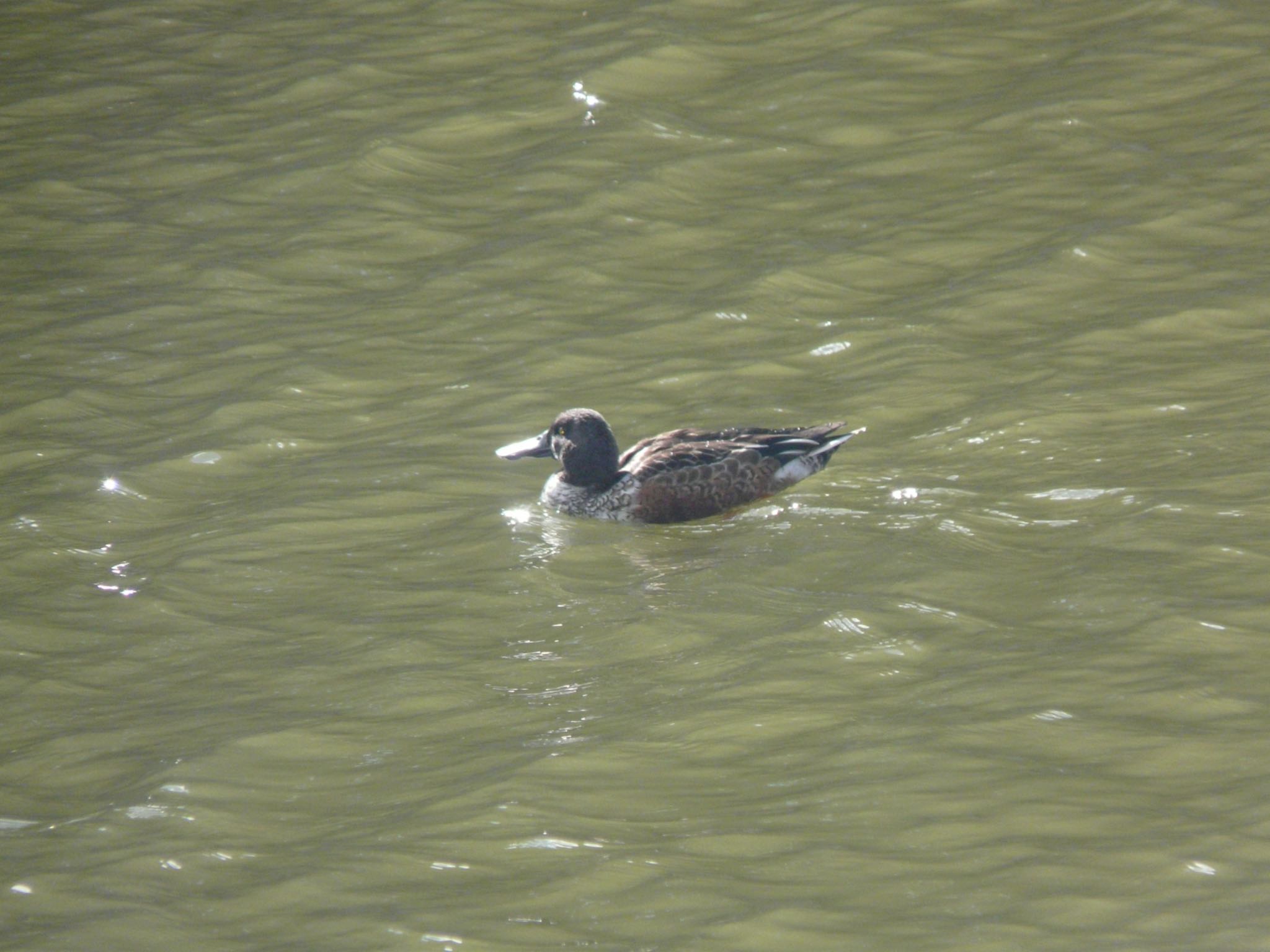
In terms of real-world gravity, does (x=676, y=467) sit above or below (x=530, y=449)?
below

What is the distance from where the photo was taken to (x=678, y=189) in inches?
463

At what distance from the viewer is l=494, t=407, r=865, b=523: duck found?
26.4 feet

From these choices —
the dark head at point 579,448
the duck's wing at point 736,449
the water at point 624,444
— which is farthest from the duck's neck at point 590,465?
the water at point 624,444

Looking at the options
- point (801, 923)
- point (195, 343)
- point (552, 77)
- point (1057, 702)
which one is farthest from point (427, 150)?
point (801, 923)

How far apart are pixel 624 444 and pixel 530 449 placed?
0.76 m

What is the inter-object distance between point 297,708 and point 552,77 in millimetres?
8436

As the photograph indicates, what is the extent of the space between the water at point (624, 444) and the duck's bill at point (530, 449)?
0.83ft

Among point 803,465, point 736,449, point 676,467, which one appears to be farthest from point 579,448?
point 803,465

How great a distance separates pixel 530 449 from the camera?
8.38 meters

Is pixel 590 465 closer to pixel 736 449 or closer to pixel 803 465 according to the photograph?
pixel 736 449

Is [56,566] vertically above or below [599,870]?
above

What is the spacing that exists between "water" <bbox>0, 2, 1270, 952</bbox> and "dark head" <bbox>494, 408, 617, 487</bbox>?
0.88 feet

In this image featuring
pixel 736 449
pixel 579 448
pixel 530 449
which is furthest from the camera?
pixel 530 449

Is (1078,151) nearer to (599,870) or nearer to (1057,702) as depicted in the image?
(1057,702)
